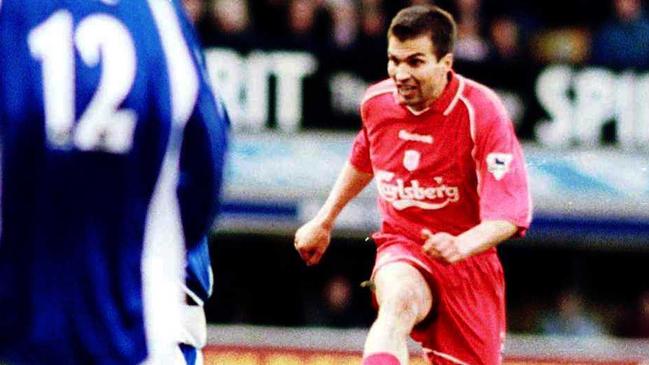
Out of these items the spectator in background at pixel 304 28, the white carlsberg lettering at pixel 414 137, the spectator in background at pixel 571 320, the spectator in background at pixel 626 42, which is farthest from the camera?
the spectator in background at pixel 571 320

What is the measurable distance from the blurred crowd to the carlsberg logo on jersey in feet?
22.5

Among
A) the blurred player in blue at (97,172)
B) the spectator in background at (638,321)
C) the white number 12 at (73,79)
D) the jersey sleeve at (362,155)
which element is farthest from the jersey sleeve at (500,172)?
the spectator in background at (638,321)

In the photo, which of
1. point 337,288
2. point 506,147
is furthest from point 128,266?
point 337,288

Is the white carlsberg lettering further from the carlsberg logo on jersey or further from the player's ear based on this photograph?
the player's ear

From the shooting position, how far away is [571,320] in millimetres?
15047

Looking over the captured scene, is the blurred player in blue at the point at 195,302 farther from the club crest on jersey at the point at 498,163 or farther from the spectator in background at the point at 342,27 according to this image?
the spectator in background at the point at 342,27

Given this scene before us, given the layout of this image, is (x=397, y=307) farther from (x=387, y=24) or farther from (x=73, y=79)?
(x=387, y=24)

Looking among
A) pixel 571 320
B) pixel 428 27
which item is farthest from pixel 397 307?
pixel 571 320

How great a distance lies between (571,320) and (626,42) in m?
2.12

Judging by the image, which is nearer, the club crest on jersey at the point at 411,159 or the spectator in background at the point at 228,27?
the club crest on jersey at the point at 411,159

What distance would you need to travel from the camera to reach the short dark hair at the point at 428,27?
7434mm

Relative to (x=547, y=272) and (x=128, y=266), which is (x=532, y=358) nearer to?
(x=547, y=272)

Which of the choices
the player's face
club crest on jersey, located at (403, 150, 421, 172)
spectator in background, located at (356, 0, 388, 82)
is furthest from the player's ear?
spectator in background, located at (356, 0, 388, 82)

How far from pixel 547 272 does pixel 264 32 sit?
3089 mm
